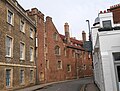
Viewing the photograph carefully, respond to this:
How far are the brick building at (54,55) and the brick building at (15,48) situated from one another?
4237 mm

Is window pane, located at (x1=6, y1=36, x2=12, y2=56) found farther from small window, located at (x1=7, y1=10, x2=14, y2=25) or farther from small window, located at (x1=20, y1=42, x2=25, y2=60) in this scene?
small window, located at (x1=20, y1=42, x2=25, y2=60)

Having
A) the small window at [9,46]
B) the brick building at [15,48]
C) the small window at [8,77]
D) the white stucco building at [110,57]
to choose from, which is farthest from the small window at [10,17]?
the white stucco building at [110,57]

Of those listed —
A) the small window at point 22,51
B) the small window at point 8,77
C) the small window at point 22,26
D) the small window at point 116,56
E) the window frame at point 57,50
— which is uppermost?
the small window at point 22,26

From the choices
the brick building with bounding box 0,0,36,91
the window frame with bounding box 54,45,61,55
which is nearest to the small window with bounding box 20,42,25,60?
the brick building with bounding box 0,0,36,91

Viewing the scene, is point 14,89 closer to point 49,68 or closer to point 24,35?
point 24,35

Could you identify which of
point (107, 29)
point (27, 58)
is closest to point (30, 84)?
point (27, 58)

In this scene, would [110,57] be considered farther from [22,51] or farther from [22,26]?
[22,26]

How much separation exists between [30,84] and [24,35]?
21.7 ft

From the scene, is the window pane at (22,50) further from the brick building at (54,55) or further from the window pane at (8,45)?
the brick building at (54,55)

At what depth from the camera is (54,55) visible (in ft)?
120

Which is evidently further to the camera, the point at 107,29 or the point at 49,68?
the point at 49,68

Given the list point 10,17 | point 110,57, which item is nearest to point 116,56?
point 110,57

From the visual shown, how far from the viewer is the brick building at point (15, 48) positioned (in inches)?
706

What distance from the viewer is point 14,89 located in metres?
19.4
